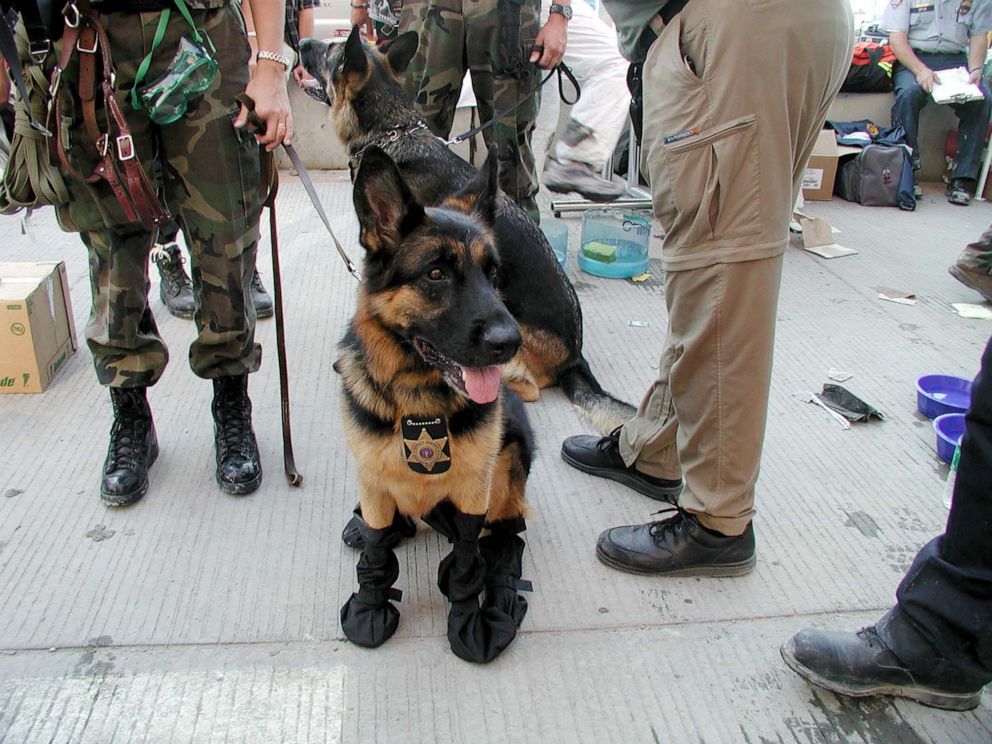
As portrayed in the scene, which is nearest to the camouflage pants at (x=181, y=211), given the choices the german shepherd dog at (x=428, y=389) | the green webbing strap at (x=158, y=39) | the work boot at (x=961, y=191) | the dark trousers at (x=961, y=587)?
the green webbing strap at (x=158, y=39)

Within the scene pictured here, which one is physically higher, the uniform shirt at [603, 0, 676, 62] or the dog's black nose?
the uniform shirt at [603, 0, 676, 62]

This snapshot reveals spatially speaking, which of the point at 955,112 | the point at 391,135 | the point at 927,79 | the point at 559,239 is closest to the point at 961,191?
the point at 955,112

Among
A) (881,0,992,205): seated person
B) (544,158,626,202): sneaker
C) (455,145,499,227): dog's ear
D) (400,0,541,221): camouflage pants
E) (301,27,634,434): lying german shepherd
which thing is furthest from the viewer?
(881,0,992,205): seated person

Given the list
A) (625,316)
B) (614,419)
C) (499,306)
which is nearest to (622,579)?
(614,419)

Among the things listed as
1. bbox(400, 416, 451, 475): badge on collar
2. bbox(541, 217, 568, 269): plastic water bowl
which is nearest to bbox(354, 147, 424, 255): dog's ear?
bbox(400, 416, 451, 475): badge on collar

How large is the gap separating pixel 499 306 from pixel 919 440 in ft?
7.48

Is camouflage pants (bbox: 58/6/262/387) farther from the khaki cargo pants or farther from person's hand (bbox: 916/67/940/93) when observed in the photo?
person's hand (bbox: 916/67/940/93)

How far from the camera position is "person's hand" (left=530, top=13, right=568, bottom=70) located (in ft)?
12.2

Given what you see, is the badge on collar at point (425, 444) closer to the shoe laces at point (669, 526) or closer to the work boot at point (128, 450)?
the shoe laces at point (669, 526)

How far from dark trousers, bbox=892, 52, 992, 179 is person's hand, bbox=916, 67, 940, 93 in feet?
0.19

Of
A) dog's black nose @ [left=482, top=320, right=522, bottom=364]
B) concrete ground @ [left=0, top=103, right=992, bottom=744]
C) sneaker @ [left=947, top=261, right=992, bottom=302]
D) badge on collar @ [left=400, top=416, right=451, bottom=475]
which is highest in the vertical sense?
dog's black nose @ [left=482, top=320, right=522, bottom=364]

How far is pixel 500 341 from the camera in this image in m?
1.77

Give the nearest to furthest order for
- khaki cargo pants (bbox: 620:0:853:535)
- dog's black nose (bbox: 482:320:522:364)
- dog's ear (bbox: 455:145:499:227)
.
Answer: dog's black nose (bbox: 482:320:522:364) < khaki cargo pants (bbox: 620:0:853:535) < dog's ear (bbox: 455:145:499:227)

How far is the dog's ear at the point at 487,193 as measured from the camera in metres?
2.13
